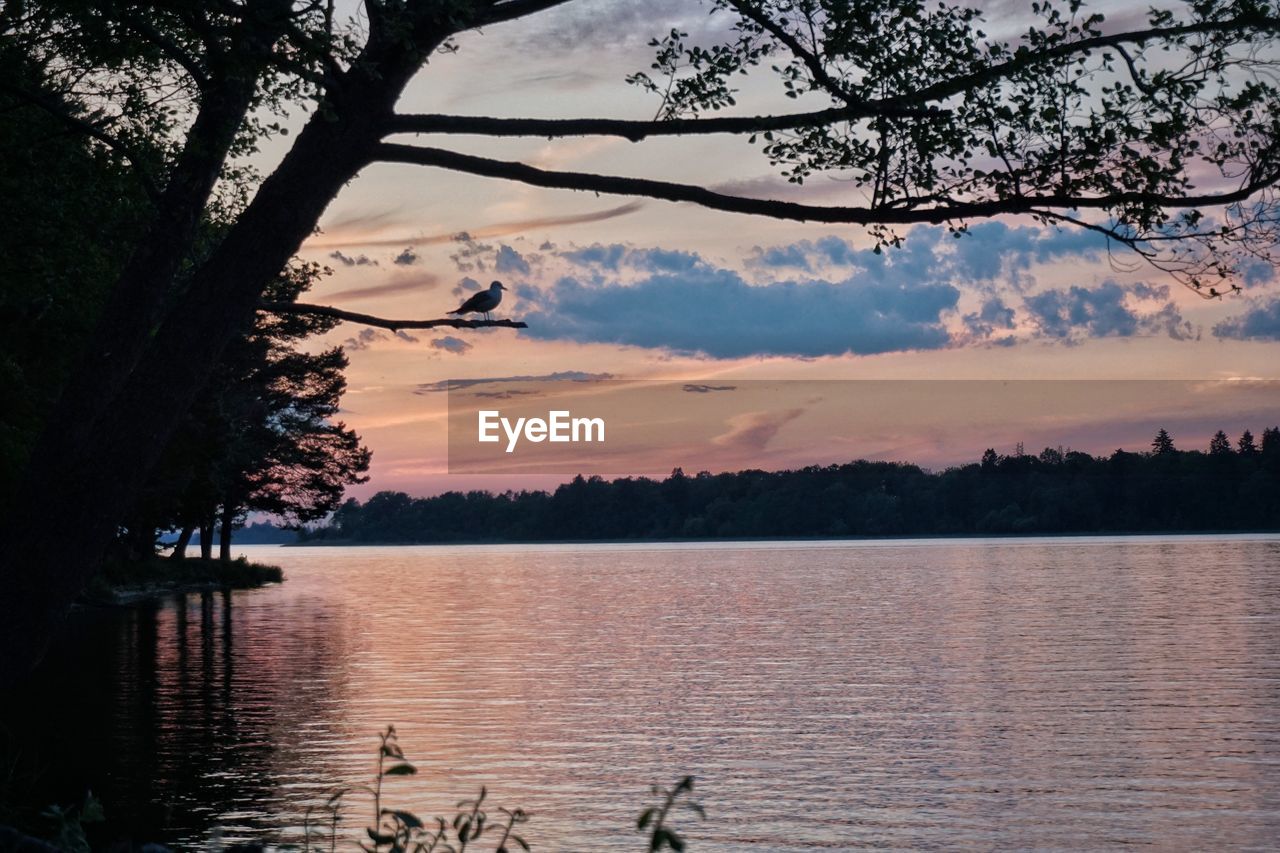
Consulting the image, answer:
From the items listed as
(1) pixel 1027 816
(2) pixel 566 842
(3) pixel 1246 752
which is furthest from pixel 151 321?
(3) pixel 1246 752

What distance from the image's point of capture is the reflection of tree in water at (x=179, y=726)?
838 inches

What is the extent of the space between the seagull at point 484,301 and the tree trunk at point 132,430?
8.07 metres

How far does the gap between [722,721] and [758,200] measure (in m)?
25.4

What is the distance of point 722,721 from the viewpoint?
33125 mm

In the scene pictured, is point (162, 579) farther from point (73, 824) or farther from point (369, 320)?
point (73, 824)

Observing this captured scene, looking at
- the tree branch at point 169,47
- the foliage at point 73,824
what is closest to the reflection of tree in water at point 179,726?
the foliage at point 73,824

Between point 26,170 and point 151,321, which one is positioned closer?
point 151,321

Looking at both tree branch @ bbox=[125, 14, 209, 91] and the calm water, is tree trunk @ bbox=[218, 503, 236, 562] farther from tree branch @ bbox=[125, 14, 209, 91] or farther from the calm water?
tree branch @ bbox=[125, 14, 209, 91]

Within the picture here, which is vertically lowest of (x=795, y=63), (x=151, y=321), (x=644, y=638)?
(x=644, y=638)

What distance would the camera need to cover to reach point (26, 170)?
54.3 ft

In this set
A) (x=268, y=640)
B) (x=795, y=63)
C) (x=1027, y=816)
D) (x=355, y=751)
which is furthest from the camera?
(x=268, y=640)

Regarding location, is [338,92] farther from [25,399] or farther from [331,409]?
[331,409]

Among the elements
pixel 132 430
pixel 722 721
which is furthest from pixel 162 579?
pixel 132 430

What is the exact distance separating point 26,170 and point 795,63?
408 inches
